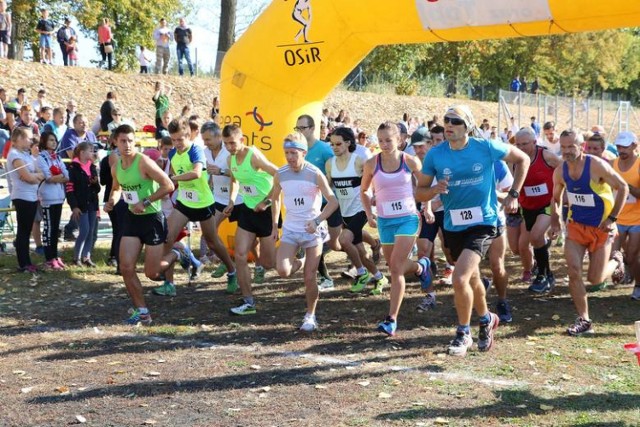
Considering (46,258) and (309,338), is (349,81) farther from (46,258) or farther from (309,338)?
(309,338)

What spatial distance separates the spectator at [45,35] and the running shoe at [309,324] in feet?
60.9

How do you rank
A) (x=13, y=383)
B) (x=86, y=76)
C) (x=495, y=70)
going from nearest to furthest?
(x=13, y=383) < (x=86, y=76) < (x=495, y=70)

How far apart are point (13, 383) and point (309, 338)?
2.58m

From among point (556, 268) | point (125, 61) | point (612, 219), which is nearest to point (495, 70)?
Answer: point (125, 61)

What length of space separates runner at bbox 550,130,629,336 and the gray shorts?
2327 mm

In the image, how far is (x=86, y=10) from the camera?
116ft

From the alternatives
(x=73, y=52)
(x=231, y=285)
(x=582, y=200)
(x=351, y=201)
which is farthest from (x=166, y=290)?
(x=73, y=52)

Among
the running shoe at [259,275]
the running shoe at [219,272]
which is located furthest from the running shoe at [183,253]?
the running shoe at [259,275]

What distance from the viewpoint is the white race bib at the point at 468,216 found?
7016mm

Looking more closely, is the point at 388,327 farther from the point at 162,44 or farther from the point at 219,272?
the point at 162,44

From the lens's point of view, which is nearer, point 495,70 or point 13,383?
point 13,383

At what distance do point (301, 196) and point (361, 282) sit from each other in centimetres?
209

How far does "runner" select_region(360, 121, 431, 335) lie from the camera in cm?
773

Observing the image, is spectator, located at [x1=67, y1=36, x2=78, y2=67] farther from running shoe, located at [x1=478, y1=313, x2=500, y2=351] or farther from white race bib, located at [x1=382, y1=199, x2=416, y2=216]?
running shoe, located at [x1=478, y1=313, x2=500, y2=351]
